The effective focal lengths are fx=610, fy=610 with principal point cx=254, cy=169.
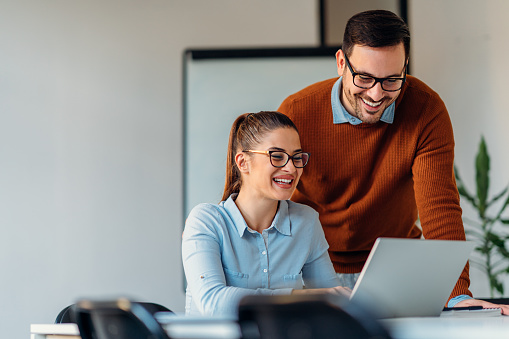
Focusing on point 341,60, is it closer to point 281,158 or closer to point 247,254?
point 281,158

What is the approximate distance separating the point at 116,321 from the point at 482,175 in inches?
106

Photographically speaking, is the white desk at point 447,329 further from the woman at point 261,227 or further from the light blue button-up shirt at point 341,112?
the light blue button-up shirt at point 341,112

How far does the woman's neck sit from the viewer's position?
1821 mm

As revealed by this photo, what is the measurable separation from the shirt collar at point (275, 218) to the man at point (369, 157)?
0.22 metres

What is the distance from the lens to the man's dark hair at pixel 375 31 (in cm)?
175

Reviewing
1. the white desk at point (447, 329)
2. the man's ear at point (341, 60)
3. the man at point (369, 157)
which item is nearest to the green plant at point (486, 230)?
the man at point (369, 157)

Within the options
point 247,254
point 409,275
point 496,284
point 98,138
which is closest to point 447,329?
point 409,275

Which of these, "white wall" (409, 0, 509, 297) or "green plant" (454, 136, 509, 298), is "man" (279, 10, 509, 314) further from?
"white wall" (409, 0, 509, 297)

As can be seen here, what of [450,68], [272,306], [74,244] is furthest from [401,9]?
[272,306]

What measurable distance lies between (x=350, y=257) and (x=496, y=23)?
83.8 inches

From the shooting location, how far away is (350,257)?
2.12 metres

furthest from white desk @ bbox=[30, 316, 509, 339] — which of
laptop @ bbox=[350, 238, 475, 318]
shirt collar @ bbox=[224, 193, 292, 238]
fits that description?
shirt collar @ bbox=[224, 193, 292, 238]

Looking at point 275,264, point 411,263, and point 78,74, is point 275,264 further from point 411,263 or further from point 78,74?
point 78,74

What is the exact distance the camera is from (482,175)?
3.34 metres
